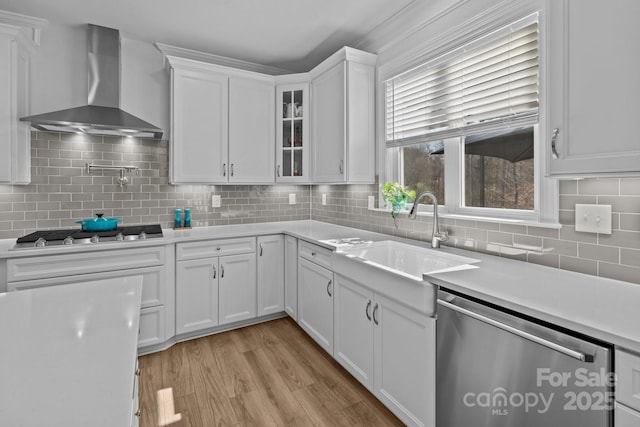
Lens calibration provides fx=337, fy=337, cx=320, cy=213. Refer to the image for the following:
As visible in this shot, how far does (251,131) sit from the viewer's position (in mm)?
3307

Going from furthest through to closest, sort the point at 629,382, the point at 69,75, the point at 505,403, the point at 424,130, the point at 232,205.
Answer: 1. the point at 232,205
2. the point at 69,75
3. the point at 424,130
4. the point at 505,403
5. the point at 629,382

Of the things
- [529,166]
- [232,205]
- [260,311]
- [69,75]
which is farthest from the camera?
[232,205]

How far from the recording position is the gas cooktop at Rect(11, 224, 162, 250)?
237 centimetres

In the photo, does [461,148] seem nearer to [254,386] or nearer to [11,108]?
[254,386]

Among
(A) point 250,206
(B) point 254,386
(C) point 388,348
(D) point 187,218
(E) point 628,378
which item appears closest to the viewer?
(E) point 628,378

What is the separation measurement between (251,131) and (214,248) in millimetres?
1197

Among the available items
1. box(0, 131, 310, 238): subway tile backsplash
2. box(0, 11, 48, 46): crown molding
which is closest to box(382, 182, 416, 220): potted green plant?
box(0, 131, 310, 238): subway tile backsplash

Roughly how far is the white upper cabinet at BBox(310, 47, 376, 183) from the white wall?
1.55 meters

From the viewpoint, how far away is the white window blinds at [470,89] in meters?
1.84

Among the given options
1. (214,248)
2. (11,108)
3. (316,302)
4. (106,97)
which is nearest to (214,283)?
(214,248)

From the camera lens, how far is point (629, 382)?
3.12 ft

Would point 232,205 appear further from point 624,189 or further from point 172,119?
point 624,189

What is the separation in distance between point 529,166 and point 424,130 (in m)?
0.81

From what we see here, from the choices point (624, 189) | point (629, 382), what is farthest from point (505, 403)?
point (624, 189)
